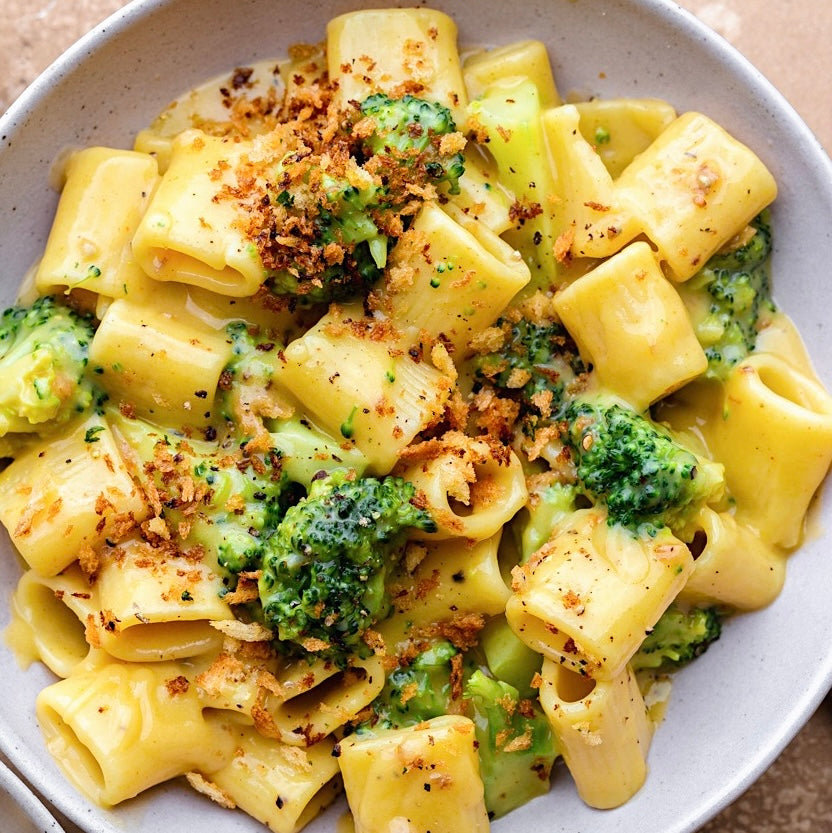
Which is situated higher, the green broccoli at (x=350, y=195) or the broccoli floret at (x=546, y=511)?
the green broccoli at (x=350, y=195)

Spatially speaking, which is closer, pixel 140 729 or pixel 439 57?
pixel 140 729

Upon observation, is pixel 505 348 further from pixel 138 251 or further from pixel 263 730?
pixel 263 730

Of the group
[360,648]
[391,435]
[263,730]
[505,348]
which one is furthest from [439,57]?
[263,730]

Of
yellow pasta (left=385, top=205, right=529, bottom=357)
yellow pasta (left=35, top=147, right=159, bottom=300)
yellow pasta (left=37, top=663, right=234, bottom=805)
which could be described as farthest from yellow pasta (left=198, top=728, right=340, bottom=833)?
yellow pasta (left=35, top=147, right=159, bottom=300)

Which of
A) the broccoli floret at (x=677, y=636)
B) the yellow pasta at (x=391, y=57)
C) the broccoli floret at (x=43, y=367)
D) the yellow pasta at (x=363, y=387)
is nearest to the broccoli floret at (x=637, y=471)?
the broccoli floret at (x=677, y=636)

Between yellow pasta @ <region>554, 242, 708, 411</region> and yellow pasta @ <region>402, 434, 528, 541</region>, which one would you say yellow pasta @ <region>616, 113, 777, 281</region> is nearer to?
yellow pasta @ <region>554, 242, 708, 411</region>

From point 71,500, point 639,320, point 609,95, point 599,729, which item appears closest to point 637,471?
point 639,320

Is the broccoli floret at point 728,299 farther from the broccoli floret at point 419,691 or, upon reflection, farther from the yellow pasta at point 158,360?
the yellow pasta at point 158,360
